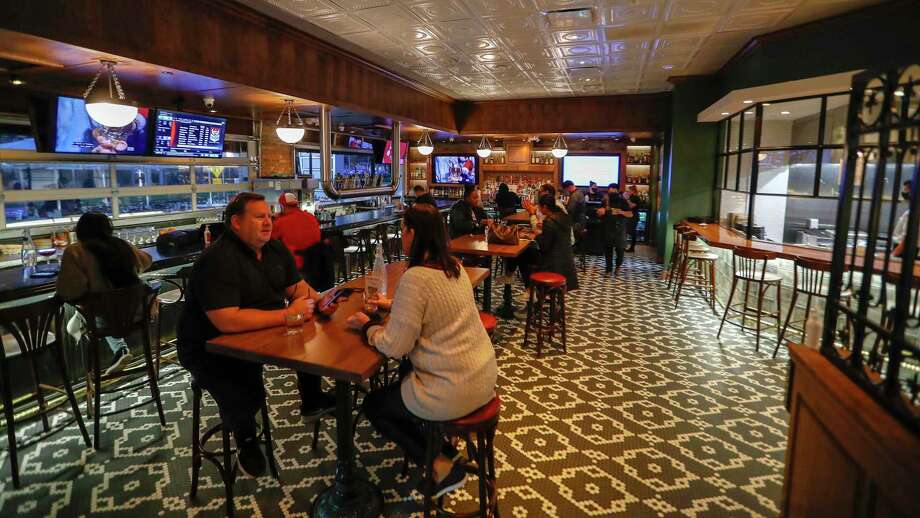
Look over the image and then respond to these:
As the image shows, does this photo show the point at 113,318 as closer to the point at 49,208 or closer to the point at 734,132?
the point at 49,208

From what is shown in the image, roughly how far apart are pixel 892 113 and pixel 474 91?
8.41 m

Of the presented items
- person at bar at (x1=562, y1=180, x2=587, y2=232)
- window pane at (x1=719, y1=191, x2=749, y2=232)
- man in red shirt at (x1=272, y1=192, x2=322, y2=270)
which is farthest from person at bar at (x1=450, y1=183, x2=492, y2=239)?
window pane at (x1=719, y1=191, x2=749, y2=232)

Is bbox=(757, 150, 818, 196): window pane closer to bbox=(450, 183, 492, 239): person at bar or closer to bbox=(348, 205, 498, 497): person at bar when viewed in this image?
bbox=(450, 183, 492, 239): person at bar

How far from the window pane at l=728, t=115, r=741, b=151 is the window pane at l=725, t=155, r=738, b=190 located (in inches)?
6.3

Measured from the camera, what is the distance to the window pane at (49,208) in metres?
5.17

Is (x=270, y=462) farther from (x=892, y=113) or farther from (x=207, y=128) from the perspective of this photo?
(x=207, y=128)

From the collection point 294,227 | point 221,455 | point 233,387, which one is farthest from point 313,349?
point 294,227

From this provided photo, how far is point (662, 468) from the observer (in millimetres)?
2957

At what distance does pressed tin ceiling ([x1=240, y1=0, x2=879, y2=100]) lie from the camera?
15.4ft

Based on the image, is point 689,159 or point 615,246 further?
point 615,246

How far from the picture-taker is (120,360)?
4156mm

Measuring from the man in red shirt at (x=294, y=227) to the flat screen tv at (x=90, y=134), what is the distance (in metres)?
2.33

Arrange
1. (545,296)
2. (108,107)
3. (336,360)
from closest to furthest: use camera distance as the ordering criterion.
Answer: (336,360) < (108,107) < (545,296)

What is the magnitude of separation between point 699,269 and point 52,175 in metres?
8.33
